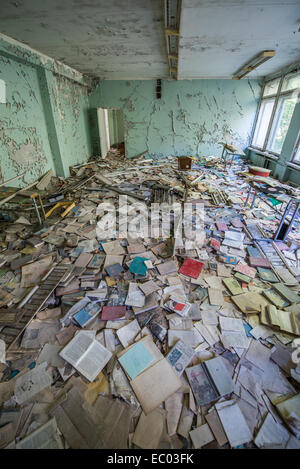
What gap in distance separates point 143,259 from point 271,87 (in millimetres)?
8126

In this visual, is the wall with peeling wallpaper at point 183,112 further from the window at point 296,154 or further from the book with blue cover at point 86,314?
the book with blue cover at point 86,314

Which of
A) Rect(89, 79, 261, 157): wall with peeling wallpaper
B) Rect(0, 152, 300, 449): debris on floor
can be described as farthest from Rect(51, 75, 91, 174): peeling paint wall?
Rect(0, 152, 300, 449): debris on floor

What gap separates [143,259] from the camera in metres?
2.94

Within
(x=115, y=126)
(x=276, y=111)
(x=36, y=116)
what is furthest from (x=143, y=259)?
(x=115, y=126)

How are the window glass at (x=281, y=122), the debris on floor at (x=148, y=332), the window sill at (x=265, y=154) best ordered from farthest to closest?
1. the window sill at (x=265, y=154)
2. the window glass at (x=281, y=122)
3. the debris on floor at (x=148, y=332)

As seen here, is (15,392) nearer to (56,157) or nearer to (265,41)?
(56,157)

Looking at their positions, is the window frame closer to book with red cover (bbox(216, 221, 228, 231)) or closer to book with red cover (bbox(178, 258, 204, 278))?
book with red cover (bbox(216, 221, 228, 231))

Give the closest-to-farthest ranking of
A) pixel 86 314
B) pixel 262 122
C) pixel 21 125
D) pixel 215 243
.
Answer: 1. pixel 86 314
2. pixel 215 243
3. pixel 21 125
4. pixel 262 122

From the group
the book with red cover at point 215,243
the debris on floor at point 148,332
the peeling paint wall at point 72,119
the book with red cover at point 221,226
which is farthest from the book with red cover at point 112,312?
the peeling paint wall at point 72,119

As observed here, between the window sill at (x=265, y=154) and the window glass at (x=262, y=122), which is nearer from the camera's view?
the window sill at (x=265, y=154)

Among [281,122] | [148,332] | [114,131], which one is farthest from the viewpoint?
[114,131]

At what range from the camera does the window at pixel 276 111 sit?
588 centimetres

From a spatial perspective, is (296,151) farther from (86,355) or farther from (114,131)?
(114,131)

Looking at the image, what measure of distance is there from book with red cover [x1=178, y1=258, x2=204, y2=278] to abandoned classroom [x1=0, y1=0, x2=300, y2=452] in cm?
2
